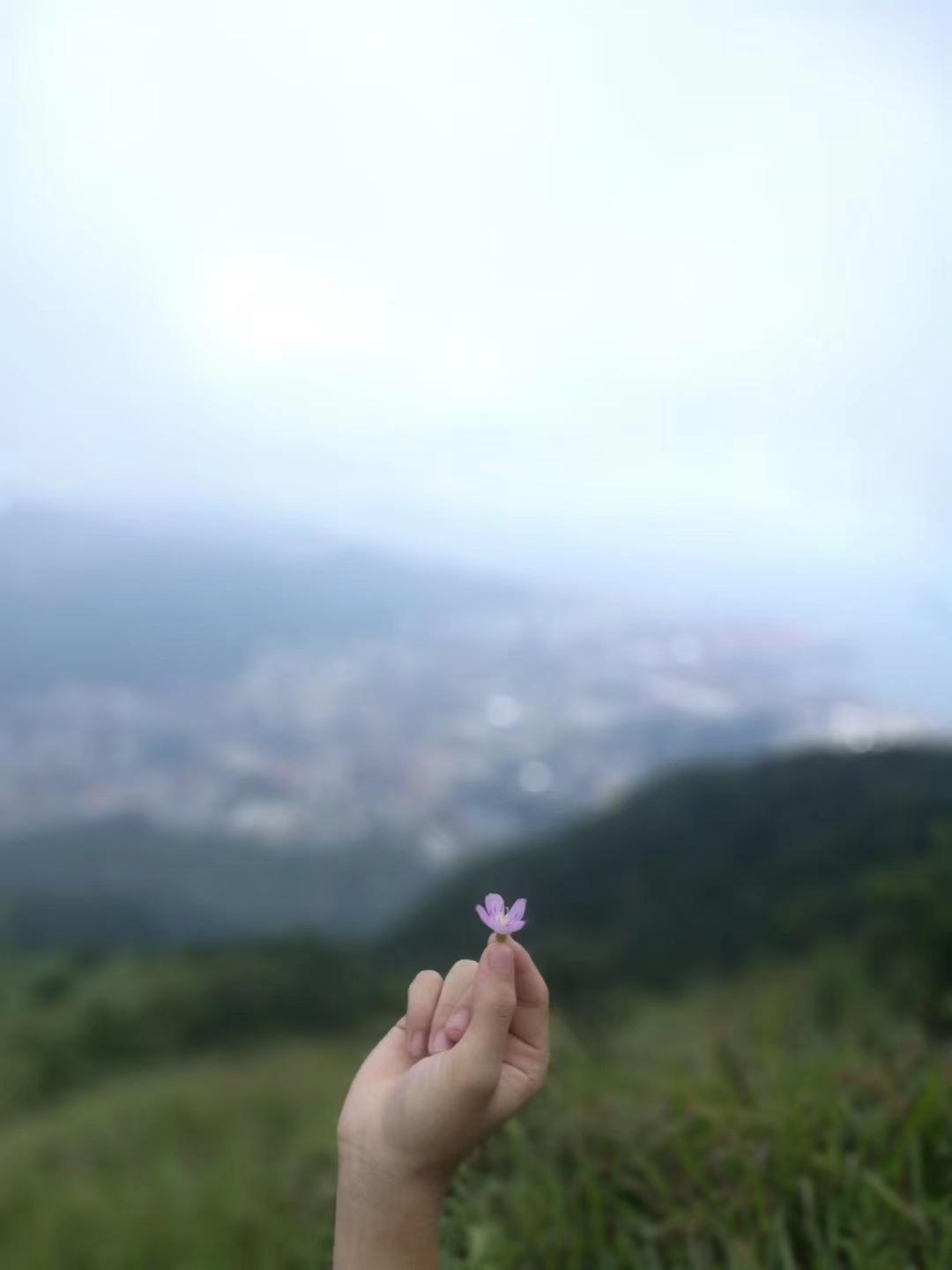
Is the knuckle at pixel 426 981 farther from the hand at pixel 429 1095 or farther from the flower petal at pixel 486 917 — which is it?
the flower petal at pixel 486 917

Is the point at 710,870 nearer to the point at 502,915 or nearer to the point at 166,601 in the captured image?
the point at 502,915

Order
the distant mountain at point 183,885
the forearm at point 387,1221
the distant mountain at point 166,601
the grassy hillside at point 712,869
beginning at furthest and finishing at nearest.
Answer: the distant mountain at point 166,601
the distant mountain at point 183,885
the grassy hillside at point 712,869
the forearm at point 387,1221

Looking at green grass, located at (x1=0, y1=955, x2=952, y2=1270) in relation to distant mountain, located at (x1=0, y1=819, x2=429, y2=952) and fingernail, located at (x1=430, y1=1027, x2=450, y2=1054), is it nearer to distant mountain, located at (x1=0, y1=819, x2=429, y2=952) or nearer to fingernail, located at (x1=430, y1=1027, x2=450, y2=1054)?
fingernail, located at (x1=430, y1=1027, x2=450, y2=1054)

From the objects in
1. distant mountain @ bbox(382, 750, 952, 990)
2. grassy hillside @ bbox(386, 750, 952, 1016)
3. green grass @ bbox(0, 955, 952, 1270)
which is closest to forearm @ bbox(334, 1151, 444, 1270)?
green grass @ bbox(0, 955, 952, 1270)

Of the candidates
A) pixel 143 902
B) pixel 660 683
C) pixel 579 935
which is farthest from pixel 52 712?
pixel 579 935

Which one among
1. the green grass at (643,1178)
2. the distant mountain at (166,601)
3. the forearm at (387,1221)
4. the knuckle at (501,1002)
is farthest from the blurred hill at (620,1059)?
the distant mountain at (166,601)

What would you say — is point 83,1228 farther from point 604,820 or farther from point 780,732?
point 780,732
